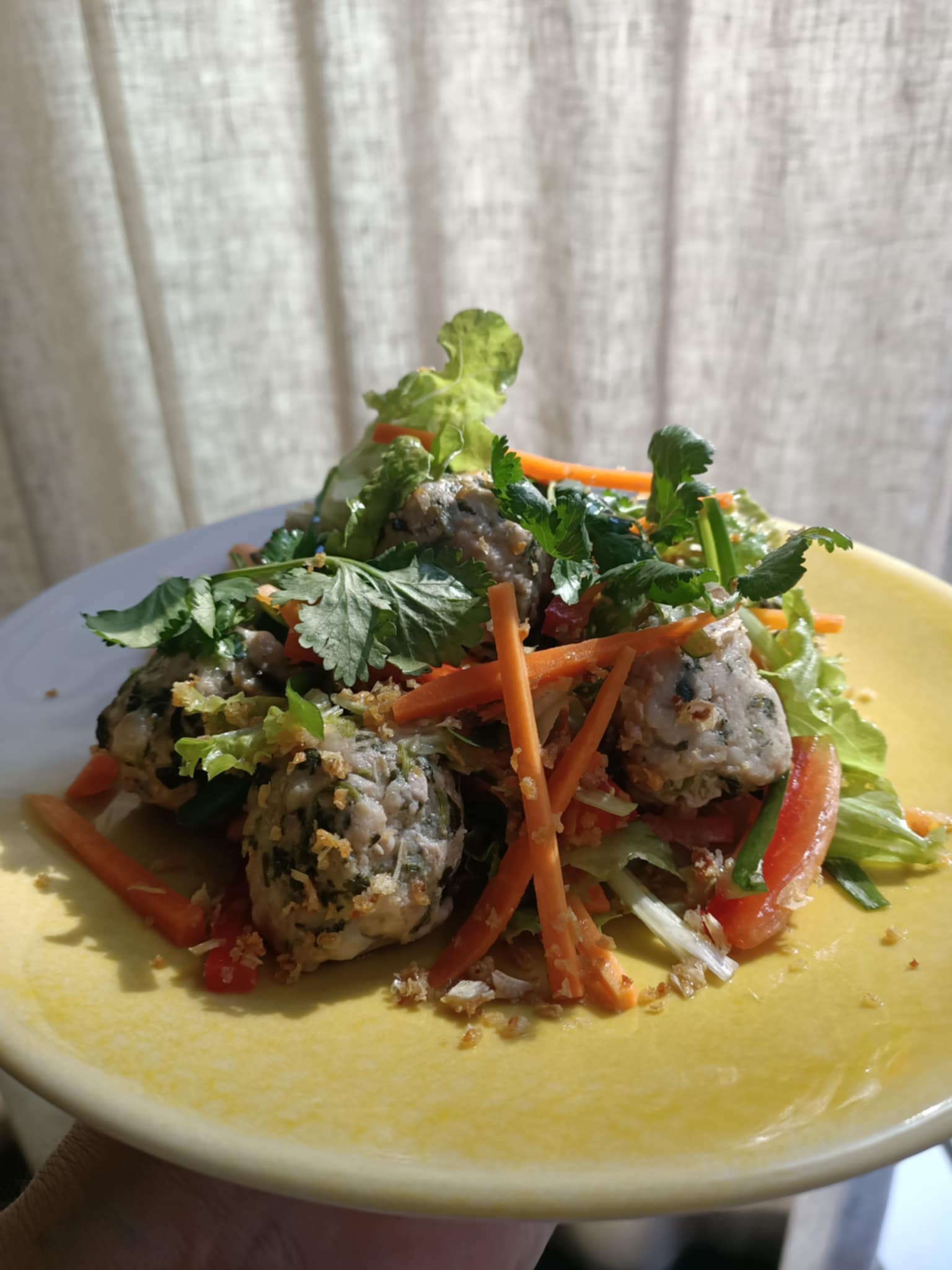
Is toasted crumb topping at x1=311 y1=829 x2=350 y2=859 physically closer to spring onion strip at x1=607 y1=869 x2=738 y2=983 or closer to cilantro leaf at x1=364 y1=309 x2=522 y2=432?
spring onion strip at x1=607 y1=869 x2=738 y2=983

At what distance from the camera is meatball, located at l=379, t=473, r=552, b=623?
7.33 ft

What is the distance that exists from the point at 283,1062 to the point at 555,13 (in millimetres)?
3929

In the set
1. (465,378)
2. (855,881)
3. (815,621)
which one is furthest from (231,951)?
(815,621)

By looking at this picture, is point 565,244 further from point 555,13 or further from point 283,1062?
A: point 283,1062

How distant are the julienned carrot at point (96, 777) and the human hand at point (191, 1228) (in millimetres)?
692

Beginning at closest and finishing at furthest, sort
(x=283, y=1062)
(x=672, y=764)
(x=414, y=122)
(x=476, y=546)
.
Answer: (x=283, y=1062)
(x=672, y=764)
(x=476, y=546)
(x=414, y=122)

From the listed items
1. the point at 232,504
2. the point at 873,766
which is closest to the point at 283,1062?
the point at 873,766

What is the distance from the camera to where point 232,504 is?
4988 millimetres

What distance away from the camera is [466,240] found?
459 cm

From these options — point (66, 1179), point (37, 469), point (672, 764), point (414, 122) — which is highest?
point (414, 122)

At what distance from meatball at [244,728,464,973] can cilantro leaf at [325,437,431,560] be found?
0.55m

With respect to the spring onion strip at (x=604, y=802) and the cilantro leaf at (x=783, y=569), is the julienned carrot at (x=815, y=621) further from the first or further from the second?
the spring onion strip at (x=604, y=802)

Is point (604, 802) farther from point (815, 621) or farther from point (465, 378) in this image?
point (465, 378)

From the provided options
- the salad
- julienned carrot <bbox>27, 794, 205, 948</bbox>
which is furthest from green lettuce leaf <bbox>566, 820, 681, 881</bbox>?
julienned carrot <bbox>27, 794, 205, 948</bbox>
